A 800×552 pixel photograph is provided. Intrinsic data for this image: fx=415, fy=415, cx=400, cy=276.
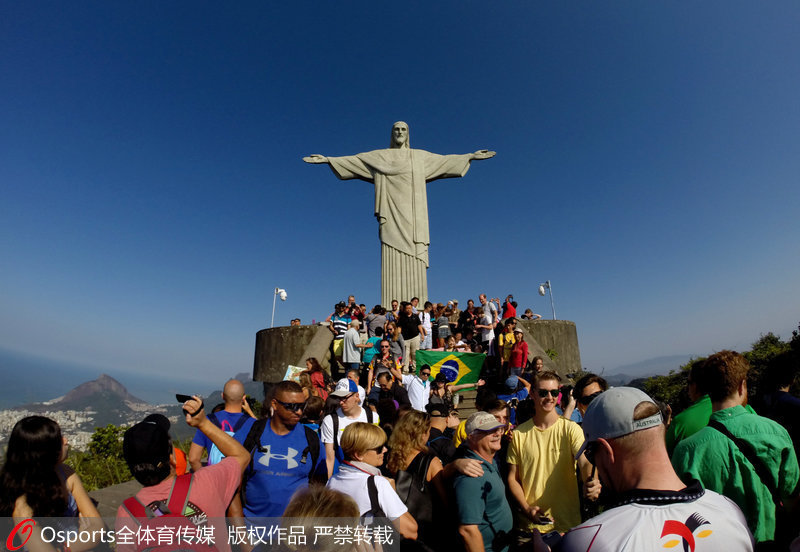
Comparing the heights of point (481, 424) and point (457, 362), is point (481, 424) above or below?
below

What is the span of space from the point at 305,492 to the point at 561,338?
12.5 m

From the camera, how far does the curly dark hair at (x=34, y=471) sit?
2148 mm

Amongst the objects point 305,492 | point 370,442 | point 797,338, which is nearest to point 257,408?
point 370,442

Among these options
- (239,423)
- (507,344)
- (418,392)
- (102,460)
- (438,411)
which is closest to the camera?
(239,423)

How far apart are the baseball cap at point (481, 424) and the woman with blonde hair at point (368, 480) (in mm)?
630

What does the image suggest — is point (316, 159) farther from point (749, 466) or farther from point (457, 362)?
point (749, 466)

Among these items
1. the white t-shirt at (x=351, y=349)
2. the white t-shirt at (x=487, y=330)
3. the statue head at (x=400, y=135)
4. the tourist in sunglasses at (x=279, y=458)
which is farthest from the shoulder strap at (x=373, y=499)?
the statue head at (x=400, y=135)

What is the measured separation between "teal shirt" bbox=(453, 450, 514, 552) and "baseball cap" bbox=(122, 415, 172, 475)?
Answer: 1658mm

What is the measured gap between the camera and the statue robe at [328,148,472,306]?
1388 centimetres

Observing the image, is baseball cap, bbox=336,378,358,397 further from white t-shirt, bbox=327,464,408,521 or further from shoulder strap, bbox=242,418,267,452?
white t-shirt, bbox=327,464,408,521

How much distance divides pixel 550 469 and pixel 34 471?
10.2 feet

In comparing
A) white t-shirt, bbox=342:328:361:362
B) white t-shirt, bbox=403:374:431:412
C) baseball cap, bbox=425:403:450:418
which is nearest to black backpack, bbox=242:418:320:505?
baseball cap, bbox=425:403:450:418

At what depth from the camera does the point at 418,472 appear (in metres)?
2.87

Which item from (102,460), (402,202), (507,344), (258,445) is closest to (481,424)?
(258,445)
